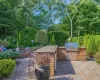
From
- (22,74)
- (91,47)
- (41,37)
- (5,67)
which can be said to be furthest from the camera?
(41,37)

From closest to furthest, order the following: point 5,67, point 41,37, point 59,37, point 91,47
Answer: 1. point 5,67
2. point 91,47
3. point 41,37
4. point 59,37

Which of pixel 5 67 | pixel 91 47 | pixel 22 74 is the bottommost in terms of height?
pixel 22 74

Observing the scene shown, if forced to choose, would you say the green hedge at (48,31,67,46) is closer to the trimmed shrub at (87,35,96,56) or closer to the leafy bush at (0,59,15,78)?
the trimmed shrub at (87,35,96,56)

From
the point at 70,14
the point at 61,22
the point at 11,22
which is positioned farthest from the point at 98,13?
the point at 11,22

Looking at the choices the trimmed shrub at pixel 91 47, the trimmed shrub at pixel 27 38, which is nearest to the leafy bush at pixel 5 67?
the trimmed shrub at pixel 91 47

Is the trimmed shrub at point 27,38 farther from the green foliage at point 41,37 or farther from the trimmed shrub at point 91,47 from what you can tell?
the trimmed shrub at point 91,47

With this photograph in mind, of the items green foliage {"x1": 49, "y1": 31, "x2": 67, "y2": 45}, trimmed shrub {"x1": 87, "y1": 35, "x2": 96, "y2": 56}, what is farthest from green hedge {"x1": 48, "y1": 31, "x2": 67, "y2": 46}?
trimmed shrub {"x1": 87, "y1": 35, "x2": 96, "y2": 56}

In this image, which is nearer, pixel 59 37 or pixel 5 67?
pixel 5 67

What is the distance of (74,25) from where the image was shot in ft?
91.3

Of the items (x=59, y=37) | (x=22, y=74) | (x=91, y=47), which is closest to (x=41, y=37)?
(x=59, y=37)

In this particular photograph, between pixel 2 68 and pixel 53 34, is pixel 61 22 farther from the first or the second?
pixel 2 68

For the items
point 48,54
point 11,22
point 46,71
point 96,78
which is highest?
point 11,22

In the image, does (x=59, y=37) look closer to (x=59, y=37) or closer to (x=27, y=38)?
(x=59, y=37)

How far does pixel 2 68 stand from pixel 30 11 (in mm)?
20715
